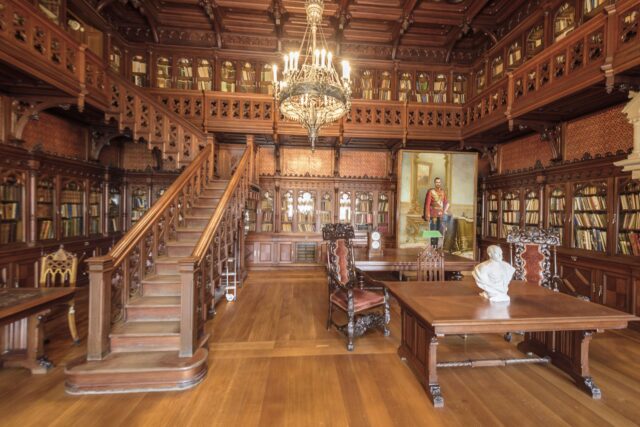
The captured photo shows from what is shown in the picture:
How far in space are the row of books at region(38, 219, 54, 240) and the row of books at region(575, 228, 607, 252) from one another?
986cm

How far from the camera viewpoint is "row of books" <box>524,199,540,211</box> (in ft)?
20.1

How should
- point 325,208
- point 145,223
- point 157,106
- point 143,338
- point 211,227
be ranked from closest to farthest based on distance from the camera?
1. point 143,338
2. point 145,223
3. point 211,227
4. point 157,106
5. point 325,208

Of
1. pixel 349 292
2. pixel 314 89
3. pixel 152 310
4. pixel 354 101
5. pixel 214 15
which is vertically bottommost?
pixel 152 310

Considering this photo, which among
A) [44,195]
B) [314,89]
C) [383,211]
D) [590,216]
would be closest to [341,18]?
[314,89]

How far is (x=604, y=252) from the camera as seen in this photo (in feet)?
15.5

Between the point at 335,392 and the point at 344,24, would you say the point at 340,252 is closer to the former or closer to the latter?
the point at 335,392

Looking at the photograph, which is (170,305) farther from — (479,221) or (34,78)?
(479,221)

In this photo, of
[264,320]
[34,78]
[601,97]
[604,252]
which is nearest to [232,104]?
[34,78]

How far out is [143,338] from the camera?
112 inches

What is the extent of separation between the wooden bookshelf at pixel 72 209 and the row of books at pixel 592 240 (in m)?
9.89

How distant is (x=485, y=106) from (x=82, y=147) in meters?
9.16

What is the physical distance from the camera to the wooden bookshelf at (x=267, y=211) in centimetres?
805

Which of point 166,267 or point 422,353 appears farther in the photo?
point 166,267

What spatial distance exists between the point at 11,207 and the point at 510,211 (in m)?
10.0
